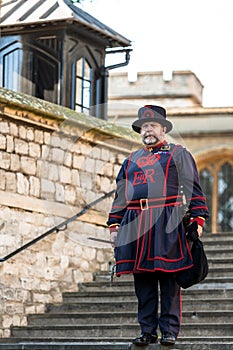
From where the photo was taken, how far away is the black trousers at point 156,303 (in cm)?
896

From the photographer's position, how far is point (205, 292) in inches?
487

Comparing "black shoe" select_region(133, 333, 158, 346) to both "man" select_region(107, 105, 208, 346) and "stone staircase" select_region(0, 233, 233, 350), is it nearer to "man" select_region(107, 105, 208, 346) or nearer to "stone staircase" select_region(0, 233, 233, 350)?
"man" select_region(107, 105, 208, 346)

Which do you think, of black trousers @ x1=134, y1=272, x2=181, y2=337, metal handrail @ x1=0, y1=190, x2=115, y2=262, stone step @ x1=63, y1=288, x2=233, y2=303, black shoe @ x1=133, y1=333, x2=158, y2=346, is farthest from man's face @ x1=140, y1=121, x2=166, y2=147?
metal handrail @ x1=0, y1=190, x2=115, y2=262

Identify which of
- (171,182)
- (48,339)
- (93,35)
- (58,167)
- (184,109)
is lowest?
(48,339)

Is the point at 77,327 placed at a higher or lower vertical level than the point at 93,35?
lower

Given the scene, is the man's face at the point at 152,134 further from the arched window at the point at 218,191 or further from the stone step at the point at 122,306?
the arched window at the point at 218,191

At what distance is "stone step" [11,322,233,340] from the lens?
11266 mm

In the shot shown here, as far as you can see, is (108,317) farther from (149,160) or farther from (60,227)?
(149,160)

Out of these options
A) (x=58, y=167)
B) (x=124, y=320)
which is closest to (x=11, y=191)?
(x=58, y=167)

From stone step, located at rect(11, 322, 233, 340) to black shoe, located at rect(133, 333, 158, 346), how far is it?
7.52 ft

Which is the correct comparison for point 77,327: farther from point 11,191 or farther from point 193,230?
point 193,230

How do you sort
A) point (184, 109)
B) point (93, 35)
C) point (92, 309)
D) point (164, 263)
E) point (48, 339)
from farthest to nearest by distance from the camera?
point (184, 109)
point (93, 35)
point (92, 309)
point (48, 339)
point (164, 263)

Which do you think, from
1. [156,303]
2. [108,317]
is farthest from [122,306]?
[156,303]

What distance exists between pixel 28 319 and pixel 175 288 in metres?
4.23
